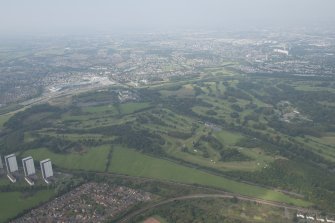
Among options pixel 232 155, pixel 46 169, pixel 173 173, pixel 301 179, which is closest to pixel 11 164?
pixel 46 169

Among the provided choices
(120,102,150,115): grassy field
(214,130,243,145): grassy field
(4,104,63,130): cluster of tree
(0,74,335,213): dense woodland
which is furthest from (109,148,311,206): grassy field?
(4,104,63,130): cluster of tree

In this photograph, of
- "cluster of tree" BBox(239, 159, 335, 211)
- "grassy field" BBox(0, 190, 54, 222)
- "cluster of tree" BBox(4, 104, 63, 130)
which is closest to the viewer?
"grassy field" BBox(0, 190, 54, 222)

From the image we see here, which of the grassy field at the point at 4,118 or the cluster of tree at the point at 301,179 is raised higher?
the cluster of tree at the point at 301,179

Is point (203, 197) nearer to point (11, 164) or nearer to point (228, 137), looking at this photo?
point (228, 137)

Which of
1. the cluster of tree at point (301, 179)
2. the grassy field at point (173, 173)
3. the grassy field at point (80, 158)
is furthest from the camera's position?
the grassy field at point (80, 158)

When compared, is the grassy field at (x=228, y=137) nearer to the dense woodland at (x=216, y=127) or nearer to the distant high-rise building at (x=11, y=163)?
the dense woodland at (x=216, y=127)

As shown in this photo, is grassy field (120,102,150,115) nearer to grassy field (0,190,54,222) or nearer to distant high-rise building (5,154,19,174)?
distant high-rise building (5,154,19,174)

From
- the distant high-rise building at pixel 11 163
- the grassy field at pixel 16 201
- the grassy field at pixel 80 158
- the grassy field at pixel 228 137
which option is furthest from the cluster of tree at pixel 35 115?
the grassy field at pixel 228 137
